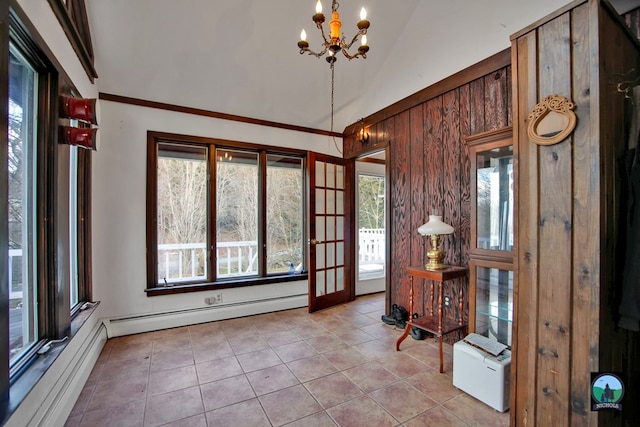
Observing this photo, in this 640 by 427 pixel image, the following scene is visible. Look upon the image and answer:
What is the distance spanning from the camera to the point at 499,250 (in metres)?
2.30

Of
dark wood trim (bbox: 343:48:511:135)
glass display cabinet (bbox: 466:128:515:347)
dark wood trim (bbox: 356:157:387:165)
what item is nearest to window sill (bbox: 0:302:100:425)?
glass display cabinet (bbox: 466:128:515:347)

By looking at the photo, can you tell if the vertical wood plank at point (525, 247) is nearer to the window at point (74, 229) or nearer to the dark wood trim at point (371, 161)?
the window at point (74, 229)

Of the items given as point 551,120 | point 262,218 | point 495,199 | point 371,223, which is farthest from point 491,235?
point 371,223

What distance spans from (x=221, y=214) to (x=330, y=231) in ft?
5.27

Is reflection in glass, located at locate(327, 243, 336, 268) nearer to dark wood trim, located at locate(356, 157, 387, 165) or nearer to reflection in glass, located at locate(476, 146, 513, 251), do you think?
dark wood trim, located at locate(356, 157, 387, 165)

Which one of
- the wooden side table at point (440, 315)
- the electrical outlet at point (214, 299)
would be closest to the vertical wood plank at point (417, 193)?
the wooden side table at point (440, 315)

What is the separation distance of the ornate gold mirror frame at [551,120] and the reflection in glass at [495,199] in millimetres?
1031

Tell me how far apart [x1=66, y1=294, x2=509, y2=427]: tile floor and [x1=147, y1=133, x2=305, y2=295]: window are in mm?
831

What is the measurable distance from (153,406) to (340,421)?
1311 mm

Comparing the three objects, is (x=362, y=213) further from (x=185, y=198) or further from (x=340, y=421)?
(x=340, y=421)

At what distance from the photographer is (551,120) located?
1306 mm

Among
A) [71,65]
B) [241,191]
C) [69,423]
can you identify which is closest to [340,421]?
[69,423]

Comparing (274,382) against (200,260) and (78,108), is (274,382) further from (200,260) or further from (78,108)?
(78,108)

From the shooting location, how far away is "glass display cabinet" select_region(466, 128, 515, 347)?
7.52 ft
